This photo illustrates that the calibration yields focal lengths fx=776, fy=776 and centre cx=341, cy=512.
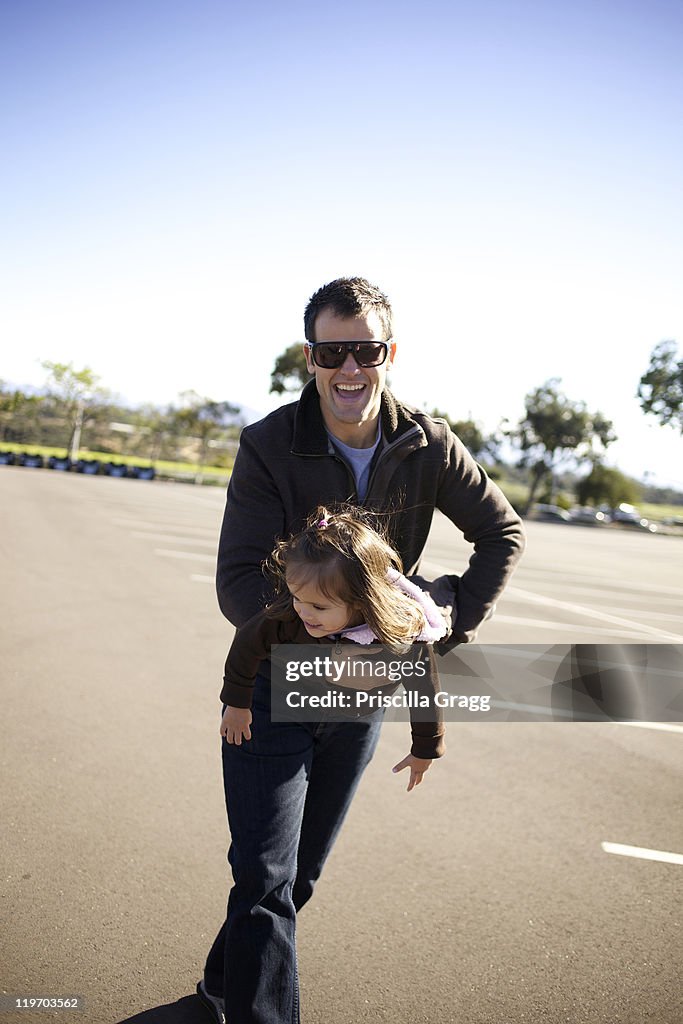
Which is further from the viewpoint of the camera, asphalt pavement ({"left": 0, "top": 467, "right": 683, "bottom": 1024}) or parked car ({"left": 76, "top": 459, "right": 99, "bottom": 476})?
parked car ({"left": 76, "top": 459, "right": 99, "bottom": 476})

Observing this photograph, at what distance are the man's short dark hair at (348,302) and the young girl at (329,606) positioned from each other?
578 mm

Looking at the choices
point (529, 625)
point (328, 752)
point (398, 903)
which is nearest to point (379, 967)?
point (398, 903)

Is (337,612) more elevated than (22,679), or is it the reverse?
(337,612)

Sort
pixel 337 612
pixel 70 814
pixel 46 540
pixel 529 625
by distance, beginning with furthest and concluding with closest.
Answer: pixel 46 540 → pixel 529 625 → pixel 70 814 → pixel 337 612

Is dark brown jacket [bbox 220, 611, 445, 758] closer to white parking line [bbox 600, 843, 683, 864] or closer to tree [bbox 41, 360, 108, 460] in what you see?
white parking line [bbox 600, 843, 683, 864]

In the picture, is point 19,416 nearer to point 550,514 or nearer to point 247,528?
point 550,514

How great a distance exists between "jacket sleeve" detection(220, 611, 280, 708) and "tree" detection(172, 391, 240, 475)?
Answer: 53559mm

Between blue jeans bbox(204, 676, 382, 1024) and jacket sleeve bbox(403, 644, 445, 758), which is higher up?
jacket sleeve bbox(403, 644, 445, 758)

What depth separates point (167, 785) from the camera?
4031 millimetres

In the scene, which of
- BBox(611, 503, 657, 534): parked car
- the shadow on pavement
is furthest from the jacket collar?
BBox(611, 503, 657, 534): parked car

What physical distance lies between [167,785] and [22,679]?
6.54 ft

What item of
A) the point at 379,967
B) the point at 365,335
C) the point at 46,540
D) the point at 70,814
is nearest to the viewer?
the point at 365,335

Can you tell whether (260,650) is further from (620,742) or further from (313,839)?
(620,742)

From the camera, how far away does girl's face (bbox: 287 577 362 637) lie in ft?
6.58
